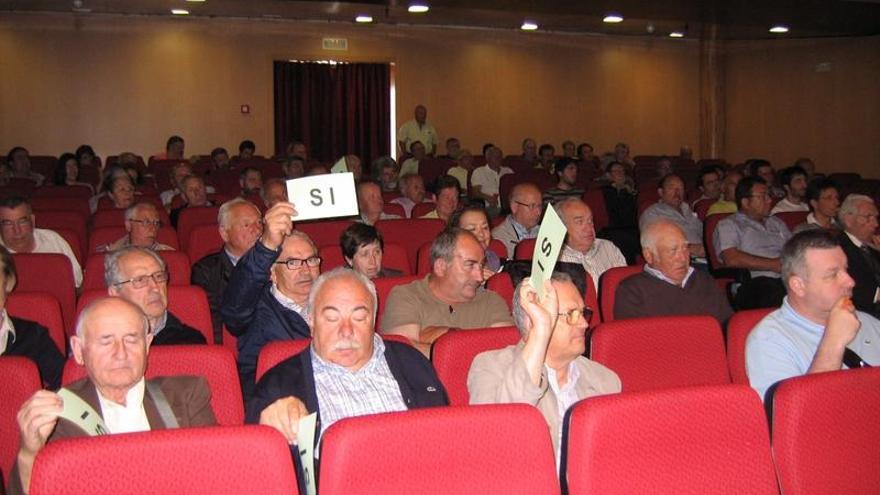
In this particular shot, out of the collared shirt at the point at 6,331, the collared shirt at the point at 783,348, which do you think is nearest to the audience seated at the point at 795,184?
the collared shirt at the point at 783,348

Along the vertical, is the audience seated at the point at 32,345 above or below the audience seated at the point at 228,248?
below

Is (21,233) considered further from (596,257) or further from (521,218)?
(596,257)

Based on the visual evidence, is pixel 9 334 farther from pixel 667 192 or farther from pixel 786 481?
pixel 667 192

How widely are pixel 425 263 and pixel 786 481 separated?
319cm

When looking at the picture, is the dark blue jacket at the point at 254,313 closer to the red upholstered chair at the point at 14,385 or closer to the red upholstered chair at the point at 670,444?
the red upholstered chair at the point at 14,385

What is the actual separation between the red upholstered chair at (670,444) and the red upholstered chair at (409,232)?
4066 mm

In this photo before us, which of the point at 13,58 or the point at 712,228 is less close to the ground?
the point at 13,58

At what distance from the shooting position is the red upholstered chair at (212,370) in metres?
2.93

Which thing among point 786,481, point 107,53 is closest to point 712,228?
point 786,481

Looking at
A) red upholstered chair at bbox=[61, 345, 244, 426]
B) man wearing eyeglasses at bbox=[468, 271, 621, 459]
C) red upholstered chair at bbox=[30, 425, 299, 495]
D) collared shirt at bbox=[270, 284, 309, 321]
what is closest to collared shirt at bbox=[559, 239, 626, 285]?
collared shirt at bbox=[270, 284, 309, 321]

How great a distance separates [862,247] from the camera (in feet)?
17.7

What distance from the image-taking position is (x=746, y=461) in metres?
2.28

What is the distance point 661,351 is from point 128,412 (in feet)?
6.11

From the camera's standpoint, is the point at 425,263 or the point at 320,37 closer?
the point at 425,263
